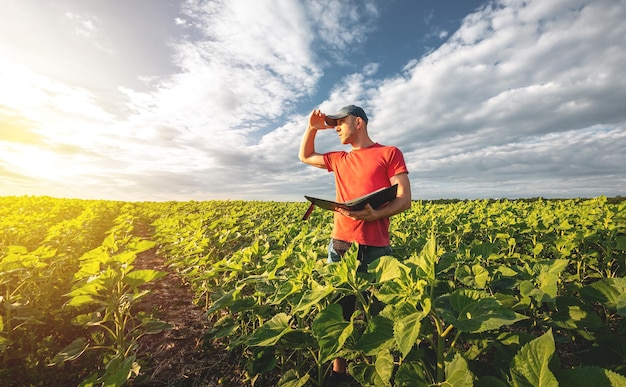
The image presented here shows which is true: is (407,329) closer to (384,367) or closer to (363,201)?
(384,367)

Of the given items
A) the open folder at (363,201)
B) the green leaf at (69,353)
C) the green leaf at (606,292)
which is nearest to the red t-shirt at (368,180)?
the open folder at (363,201)

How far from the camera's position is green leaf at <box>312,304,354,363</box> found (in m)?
1.81

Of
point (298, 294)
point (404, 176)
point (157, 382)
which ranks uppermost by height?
point (404, 176)

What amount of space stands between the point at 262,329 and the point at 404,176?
1.83 meters

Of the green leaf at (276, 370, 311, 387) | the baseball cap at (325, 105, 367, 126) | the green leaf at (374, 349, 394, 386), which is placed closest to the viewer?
the green leaf at (374, 349, 394, 386)

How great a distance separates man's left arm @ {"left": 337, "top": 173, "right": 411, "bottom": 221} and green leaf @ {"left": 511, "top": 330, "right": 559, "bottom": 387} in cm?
156

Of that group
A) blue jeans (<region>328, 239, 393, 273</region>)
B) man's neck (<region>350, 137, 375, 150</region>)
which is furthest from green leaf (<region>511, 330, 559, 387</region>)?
man's neck (<region>350, 137, 375, 150</region>)

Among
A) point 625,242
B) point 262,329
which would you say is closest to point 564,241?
point 625,242

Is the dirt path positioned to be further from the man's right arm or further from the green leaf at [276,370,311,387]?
the man's right arm

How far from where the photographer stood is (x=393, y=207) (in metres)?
2.91

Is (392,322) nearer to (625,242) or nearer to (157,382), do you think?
(157,382)

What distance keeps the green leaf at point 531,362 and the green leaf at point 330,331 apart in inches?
30.6

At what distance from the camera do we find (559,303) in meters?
2.18

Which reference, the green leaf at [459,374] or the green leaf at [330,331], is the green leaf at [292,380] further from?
the green leaf at [459,374]
